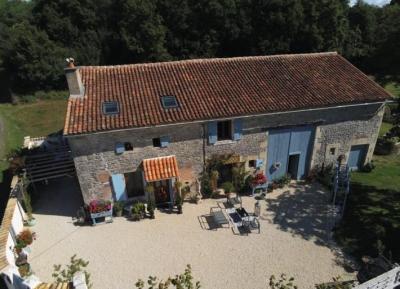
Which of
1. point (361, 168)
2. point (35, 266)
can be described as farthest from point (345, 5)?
point (35, 266)

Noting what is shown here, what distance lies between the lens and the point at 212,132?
18.9 metres

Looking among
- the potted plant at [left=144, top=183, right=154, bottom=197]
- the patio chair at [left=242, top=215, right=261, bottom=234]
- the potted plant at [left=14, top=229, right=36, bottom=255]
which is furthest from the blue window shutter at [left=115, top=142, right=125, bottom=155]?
the patio chair at [left=242, top=215, right=261, bottom=234]

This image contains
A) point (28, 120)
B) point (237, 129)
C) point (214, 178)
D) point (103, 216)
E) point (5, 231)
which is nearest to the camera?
point (5, 231)

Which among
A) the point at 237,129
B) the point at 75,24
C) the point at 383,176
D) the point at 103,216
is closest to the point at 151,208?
the point at 103,216

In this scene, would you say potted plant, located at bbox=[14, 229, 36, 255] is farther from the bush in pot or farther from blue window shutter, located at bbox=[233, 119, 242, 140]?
blue window shutter, located at bbox=[233, 119, 242, 140]

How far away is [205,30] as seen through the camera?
48.2 metres

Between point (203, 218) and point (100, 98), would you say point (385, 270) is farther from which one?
point (100, 98)

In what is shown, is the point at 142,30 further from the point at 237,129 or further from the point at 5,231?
the point at 5,231

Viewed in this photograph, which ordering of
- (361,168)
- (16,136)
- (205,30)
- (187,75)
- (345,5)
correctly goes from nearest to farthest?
(187,75) < (361,168) < (16,136) < (205,30) < (345,5)

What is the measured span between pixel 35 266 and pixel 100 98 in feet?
31.0

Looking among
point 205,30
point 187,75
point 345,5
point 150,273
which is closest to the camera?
point 150,273

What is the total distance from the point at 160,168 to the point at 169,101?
401 centimetres

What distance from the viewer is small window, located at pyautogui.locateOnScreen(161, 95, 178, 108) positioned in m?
18.8

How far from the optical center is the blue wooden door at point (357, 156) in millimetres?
22500
